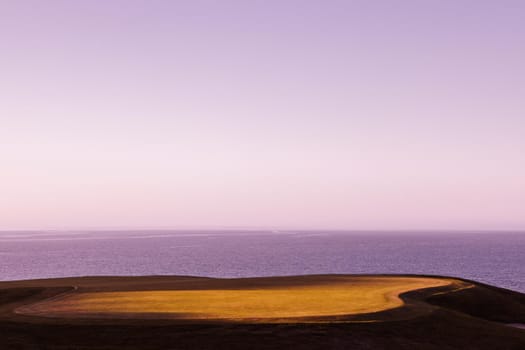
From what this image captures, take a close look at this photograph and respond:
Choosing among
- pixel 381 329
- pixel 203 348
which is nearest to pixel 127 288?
pixel 203 348

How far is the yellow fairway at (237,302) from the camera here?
111ft

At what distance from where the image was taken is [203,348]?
2819cm

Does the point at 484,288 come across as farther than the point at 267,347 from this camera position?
Yes

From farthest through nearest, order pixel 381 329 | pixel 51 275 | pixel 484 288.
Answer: pixel 51 275, pixel 484 288, pixel 381 329

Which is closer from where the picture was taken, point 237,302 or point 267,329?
point 267,329

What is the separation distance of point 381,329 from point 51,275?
12487 centimetres

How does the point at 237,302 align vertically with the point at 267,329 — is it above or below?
above

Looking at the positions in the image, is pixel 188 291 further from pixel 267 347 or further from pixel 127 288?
pixel 267 347

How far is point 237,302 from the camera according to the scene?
38250mm

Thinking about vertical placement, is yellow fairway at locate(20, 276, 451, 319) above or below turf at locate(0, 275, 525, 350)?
above

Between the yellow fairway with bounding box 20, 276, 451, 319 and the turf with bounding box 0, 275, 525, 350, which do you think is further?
the yellow fairway with bounding box 20, 276, 451, 319

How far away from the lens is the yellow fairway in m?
33.9

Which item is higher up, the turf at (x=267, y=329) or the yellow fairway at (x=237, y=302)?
the yellow fairway at (x=237, y=302)

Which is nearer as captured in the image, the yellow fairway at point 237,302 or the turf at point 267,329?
the turf at point 267,329
